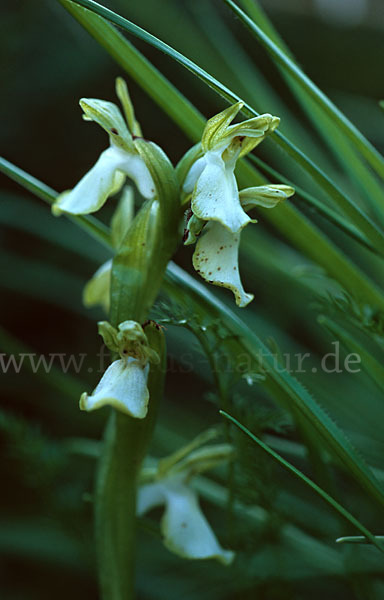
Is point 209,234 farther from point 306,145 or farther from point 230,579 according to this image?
point 306,145

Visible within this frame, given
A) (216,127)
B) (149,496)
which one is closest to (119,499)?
(149,496)

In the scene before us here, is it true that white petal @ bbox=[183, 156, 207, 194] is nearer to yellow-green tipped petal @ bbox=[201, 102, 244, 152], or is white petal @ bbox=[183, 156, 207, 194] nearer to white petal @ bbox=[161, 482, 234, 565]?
yellow-green tipped petal @ bbox=[201, 102, 244, 152]

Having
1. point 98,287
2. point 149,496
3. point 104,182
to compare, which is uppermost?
point 104,182

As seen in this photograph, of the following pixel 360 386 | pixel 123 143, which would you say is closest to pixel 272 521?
pixel 123 143

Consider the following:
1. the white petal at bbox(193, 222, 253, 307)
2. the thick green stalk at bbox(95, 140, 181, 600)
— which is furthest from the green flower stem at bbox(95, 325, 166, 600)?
the white petal at bbox(193, 222, 253, 307)

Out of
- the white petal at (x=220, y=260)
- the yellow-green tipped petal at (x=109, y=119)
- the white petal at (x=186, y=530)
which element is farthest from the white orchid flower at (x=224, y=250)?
the white petal at (x=186, y=530)

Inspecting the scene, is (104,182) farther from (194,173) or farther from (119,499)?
(119,499)
